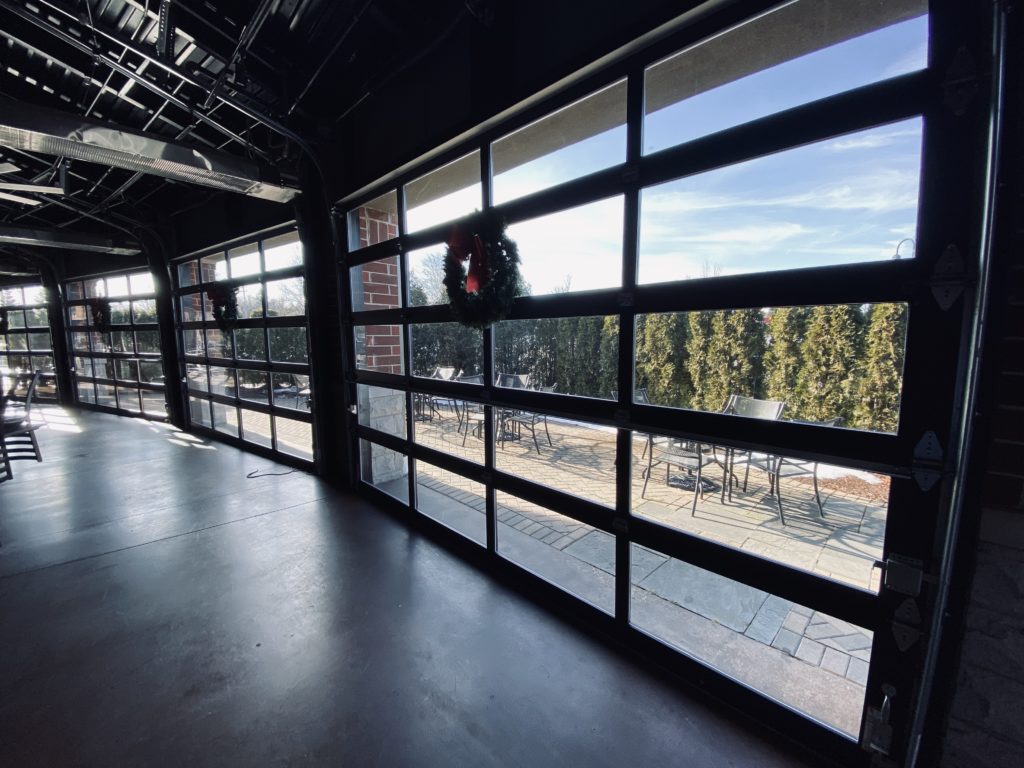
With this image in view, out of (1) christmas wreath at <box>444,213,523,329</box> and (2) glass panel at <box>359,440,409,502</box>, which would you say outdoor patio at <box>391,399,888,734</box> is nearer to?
(1) christmas wreath at <box>444,213,523,329</box>

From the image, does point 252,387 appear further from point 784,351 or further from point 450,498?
point 784,351

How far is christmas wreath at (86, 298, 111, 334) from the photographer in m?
7.25

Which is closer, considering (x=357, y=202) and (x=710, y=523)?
(x=710, y=523)

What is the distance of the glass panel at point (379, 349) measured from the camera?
3.58 m

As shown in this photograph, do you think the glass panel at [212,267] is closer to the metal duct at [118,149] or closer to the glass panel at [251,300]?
the glass panel at [251,300]

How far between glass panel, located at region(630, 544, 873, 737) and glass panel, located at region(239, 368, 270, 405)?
15.7 ft

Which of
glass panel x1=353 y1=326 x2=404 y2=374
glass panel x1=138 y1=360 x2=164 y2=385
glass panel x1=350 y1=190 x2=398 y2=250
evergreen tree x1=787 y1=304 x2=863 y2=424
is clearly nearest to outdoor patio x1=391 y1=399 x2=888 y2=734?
evergreen tree x1=787 y1=304 x2=863 y2=424

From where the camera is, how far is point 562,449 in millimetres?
2439

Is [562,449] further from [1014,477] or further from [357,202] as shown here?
[357,202]

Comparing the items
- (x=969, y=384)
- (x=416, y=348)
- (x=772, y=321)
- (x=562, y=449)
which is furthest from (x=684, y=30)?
(x=416, y=348)

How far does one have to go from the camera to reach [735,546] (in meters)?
1.67

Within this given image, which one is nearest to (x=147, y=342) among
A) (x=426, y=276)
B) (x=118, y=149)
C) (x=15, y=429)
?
(x=15, y=429)

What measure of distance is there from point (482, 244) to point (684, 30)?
3.96 feet

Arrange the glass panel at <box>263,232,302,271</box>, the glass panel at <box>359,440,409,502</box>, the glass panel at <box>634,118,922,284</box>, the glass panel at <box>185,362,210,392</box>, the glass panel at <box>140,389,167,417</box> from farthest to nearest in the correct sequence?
the glass panel at <box>140,389,167,417</box>
the glass panel at <box>185,362,210,392</box>
the glass panel at <box>263,232,302,271</box>
the glass panel at <box>359,440,409,502</box>
the glass panel at <box>634,118,922,284</box>
